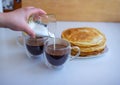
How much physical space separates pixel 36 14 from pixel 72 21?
0.38m

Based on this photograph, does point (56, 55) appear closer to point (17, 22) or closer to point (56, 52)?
point (56, 52)

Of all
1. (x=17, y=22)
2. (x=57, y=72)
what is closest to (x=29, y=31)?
(x=17, y=22)

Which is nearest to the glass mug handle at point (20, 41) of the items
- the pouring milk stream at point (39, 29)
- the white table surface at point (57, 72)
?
the white table surface at point (57, 72)

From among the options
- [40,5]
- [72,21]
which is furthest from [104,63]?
[40,5]

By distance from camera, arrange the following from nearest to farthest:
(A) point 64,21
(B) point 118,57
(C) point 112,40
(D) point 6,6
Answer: (B) point 118,57
(C) point 112,40
(A) point 64,21
(D) point 6,6

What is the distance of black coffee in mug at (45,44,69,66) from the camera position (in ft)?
2.17

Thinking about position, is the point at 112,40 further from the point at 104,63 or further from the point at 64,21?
the point at 64,21

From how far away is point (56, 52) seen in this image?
662 millimetres

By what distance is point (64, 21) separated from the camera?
1.11 m

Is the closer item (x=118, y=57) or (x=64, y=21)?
(x=118, y=57)

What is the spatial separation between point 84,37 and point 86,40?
2cm

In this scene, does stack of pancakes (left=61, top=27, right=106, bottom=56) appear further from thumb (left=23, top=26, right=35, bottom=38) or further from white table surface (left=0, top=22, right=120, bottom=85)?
thumb (left=23, top=26, right=35, bottom=38)

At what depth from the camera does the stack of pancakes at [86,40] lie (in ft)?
2.43

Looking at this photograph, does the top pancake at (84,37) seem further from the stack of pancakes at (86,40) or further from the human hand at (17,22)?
the human hand at (17,22)
